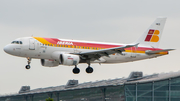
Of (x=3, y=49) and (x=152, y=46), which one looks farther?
(x=152, y=46)

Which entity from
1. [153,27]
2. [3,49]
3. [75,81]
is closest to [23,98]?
[75,81]

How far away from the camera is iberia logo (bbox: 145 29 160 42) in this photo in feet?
260

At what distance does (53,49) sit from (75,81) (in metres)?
23.3

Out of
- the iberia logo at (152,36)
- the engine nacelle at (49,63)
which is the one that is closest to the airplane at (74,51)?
the engine nacelle at (49,63)

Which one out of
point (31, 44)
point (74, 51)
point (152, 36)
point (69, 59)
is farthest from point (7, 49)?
point (152, 36)

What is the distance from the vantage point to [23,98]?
88.1 metres

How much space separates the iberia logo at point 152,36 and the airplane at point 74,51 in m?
1.73

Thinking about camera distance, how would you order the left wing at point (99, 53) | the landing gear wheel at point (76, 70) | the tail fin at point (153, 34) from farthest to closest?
1. the tail fin at point (153, 34)
2. the landing gear wheel at point (76, 70)
3. the left wing at point (99, 53)

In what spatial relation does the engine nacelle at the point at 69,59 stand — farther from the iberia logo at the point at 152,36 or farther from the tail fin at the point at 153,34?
the iberia logo at the point at 152,36

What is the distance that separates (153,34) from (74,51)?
1641 centimetres

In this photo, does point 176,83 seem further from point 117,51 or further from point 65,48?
point 65,48

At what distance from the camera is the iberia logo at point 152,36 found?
79.1 meters

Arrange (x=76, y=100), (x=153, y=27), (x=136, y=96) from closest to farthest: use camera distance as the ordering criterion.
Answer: (x=136, y=96) → (x=76, y=100) → (x=153, y=27)

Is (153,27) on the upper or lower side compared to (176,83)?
upper
